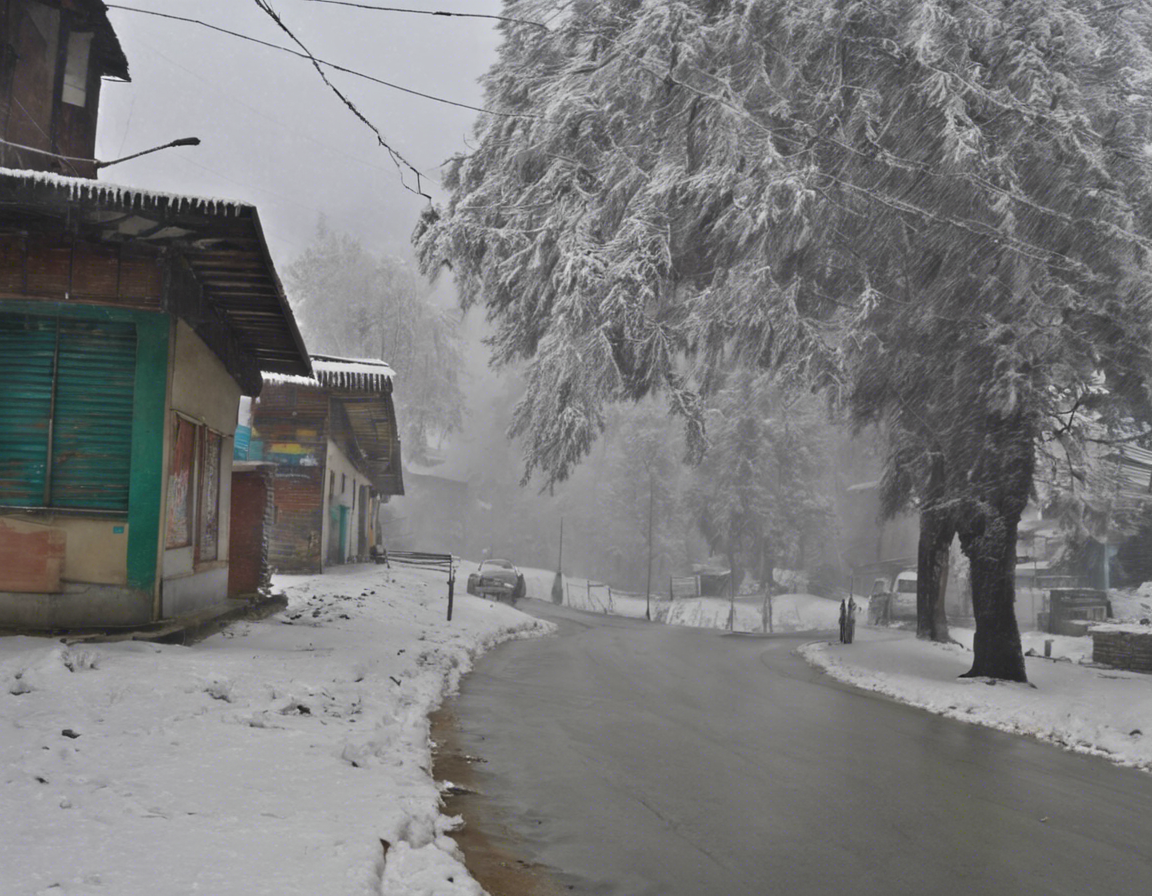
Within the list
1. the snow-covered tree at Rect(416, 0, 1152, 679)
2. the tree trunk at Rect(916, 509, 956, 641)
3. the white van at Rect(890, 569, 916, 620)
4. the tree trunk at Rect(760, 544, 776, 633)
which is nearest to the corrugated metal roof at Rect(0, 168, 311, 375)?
the snow-covered tree at Rect(416, 0, 1152, 679)

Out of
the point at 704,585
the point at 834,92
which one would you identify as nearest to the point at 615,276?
the point at 834,92

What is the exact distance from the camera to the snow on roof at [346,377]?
22.7 meters

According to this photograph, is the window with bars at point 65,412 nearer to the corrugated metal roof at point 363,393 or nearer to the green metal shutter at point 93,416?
the green metal shutter at point 93,416

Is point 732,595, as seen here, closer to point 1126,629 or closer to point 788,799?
point 1126,629

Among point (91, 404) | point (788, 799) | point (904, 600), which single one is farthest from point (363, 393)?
point (904, 600)

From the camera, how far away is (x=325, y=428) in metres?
25.6

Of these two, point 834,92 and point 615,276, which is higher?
point 834,92

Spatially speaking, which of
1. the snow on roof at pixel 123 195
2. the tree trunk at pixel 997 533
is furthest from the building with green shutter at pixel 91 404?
the tree trunk at pixel 997 533

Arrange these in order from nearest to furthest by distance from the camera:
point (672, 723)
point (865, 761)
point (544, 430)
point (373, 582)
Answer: point (865, 761)
point (672, 723)
point (544, 430)
point (373, 582)

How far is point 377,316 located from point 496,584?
2332 centimetres

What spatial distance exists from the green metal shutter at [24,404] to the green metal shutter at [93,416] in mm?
126

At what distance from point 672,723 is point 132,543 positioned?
583 centimetres

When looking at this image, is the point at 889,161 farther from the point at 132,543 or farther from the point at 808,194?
the point at 132,543

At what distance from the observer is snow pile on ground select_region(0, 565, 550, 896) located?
12.9 feet
